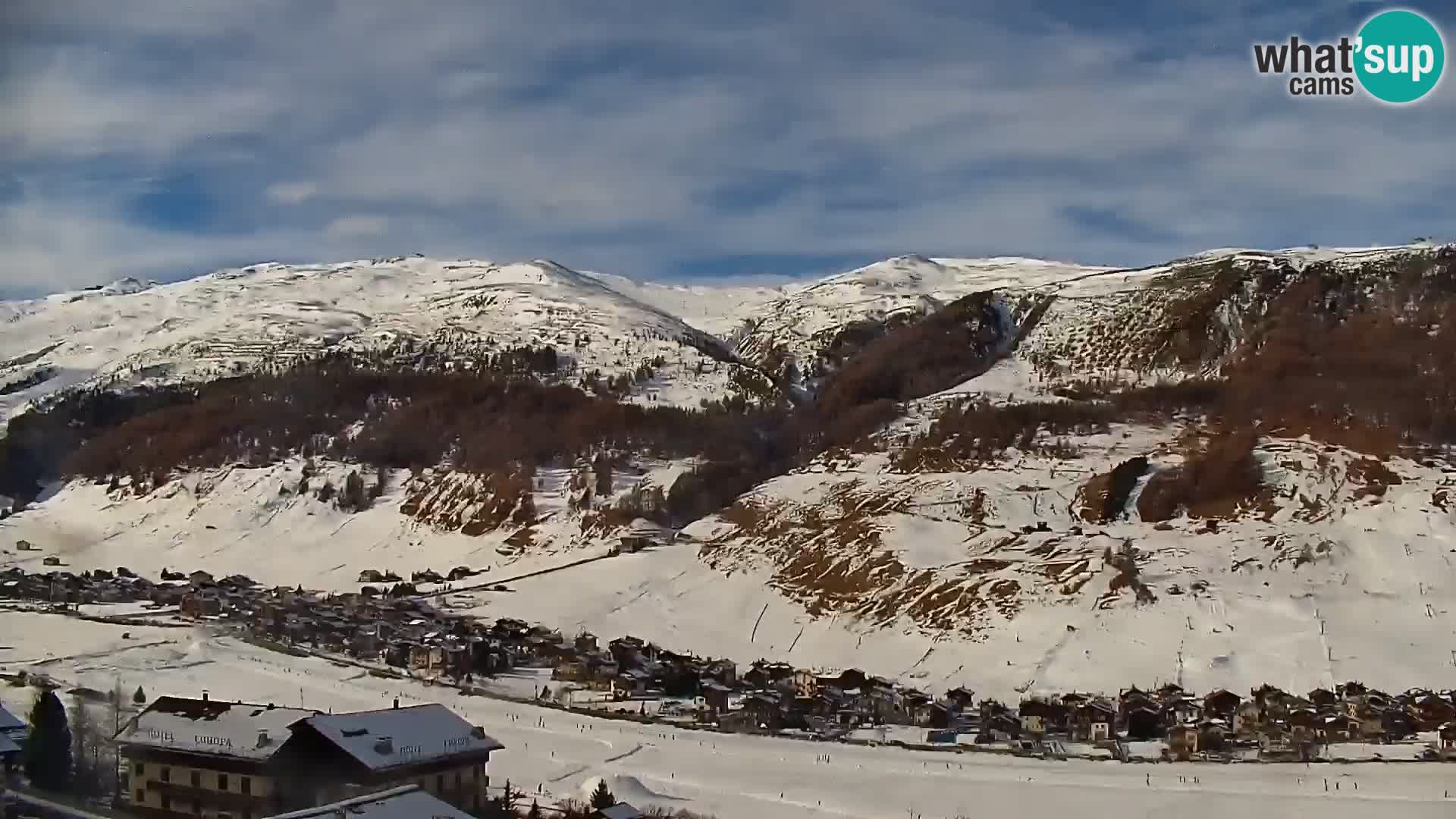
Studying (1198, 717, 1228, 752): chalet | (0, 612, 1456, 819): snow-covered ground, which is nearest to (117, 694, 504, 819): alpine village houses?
(0, 612, 1456, 819): snow-covered ground

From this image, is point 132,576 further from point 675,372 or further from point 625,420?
point 675,372

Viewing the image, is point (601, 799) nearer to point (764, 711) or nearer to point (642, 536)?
point (764, 711)

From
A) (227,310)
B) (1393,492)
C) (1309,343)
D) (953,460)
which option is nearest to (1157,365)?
(1309,343)

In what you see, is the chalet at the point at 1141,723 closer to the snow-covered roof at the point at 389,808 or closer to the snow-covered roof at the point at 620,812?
the snow-covered roof at the point at 620,812

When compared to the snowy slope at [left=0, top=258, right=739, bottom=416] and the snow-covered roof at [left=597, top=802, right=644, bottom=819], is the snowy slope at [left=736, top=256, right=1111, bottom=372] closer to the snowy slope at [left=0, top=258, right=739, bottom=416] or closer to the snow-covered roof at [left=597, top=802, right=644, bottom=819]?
the snowy slope at [left=0, top=258, right=739, bottom=416]

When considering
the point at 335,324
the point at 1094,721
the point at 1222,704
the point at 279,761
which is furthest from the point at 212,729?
the point at 335,324
